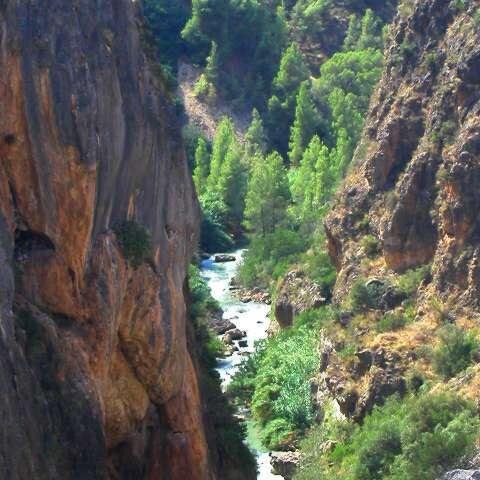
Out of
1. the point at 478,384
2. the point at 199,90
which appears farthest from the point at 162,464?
the point at 199,90

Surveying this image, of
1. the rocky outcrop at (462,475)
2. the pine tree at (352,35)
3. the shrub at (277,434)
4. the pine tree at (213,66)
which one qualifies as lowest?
the shrub at (277,434)

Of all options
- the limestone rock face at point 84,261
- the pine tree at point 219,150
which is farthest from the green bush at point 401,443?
the pine tree at point 219,150

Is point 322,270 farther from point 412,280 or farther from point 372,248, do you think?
point 412,280

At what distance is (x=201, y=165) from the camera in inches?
4496

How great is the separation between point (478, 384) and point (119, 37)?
24.6 metres

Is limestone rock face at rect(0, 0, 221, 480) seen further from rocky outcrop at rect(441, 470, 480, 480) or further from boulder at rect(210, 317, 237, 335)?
boulder at rect(210, 317, 237, 335)

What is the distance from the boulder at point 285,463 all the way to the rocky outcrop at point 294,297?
16802mm

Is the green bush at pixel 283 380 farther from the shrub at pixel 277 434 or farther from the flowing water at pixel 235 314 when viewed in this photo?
the flowing water at pixel 235 314

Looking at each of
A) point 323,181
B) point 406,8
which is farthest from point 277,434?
point 323,181

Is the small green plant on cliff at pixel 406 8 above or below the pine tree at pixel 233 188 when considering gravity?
above

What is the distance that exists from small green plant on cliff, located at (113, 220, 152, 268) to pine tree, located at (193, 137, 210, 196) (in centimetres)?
7859

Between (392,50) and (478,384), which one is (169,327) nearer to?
(478,384)

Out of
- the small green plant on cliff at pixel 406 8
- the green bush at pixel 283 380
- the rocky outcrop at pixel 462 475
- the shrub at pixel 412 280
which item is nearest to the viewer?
the rocky outcrop at pixel 462 475

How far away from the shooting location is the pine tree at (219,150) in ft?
363
